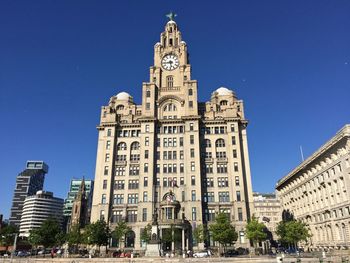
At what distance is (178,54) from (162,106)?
23.5 metres

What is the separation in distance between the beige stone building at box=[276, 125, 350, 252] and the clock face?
55650mm

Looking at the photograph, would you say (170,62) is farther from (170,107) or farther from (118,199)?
(118,199)

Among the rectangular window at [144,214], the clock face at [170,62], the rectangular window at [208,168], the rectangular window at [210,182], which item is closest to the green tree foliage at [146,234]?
the rectangular window at [144,214]

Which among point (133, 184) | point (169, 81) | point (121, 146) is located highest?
point (169, 81)

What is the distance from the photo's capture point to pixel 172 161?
91875 mm

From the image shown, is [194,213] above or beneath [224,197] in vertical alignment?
beneath

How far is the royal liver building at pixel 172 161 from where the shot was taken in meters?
83.8

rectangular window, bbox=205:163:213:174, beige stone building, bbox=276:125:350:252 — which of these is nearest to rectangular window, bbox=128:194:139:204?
rectangular window, bbox=205:163:213:174

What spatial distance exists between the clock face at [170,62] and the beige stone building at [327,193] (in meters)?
55.6

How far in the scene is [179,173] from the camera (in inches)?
3546

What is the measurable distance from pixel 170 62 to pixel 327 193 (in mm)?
67257

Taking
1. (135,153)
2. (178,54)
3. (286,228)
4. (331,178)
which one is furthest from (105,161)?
(331,178)

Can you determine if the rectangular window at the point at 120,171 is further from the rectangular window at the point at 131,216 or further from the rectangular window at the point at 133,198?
the rectangular window at the point at 131,216

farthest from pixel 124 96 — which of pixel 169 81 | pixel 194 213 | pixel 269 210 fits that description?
pixel 269 210
